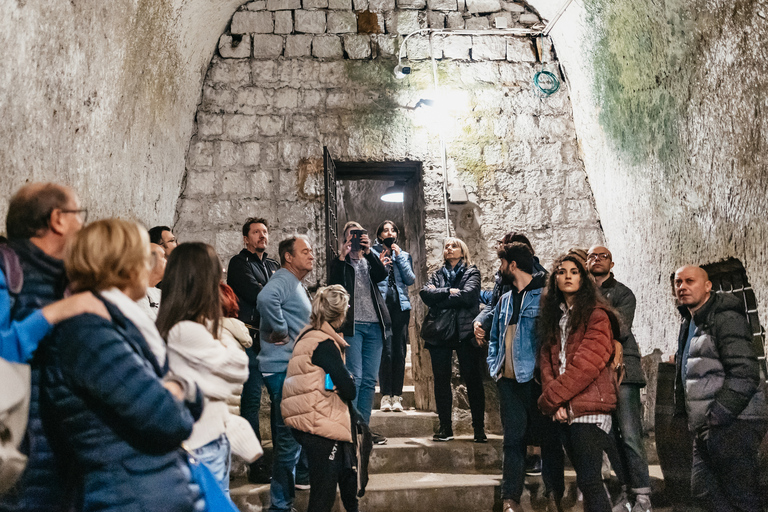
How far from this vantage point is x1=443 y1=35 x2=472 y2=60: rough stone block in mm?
6039

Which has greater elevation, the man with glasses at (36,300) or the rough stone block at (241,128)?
the rough stone block at (241,128)

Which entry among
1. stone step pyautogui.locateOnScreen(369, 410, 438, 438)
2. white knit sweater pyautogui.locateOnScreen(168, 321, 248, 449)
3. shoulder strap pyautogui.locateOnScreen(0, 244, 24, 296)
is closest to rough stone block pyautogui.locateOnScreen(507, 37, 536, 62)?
stone step pyautogui.locateOnScreen(369, 410, 438, 438)

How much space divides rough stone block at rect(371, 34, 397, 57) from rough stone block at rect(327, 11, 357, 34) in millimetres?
204

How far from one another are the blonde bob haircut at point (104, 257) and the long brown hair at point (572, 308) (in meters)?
2.31

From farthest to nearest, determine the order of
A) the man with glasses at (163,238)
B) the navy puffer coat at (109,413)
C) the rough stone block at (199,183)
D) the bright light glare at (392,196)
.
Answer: the bright light glare at (392,196), the rough stone block at (199,183), the man with glasses at (163,238), the navy puffer coat at (109,413)

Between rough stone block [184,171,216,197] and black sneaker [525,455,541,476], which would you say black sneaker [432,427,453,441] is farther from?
rough stone block [184,171,216,197]

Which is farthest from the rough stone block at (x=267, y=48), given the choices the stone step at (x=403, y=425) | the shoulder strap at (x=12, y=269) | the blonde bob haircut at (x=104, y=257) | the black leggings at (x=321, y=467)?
the blonde bob haircut at (x=104, y=257)

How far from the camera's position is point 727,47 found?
3.64m

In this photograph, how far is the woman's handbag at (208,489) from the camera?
1.61m

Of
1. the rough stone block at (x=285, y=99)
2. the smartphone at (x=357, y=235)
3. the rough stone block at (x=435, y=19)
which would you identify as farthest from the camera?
the rough stone block at (x=435, y=19)

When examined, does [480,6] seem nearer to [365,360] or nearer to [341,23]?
[341,23]

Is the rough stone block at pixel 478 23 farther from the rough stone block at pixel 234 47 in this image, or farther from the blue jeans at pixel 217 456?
the blue jeans at pixel 217 456

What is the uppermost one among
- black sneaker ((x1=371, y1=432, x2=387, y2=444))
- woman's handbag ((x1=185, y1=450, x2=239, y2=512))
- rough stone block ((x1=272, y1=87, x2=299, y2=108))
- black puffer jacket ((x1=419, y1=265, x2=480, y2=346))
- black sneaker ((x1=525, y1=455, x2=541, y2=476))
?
rough stone block ((x1=272, y1=87, x2=299, y2=108))

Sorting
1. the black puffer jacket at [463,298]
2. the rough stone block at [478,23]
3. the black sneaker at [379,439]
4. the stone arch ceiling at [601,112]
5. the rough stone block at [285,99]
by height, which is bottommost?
the black sneaker at [379,439]
